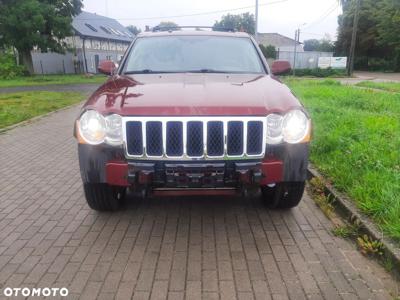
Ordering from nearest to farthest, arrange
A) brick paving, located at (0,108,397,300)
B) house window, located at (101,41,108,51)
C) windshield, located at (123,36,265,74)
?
brick paving, located at (0,108,397,300) < windshield, located at (123,36,265,74) < house window, located at (101,41,108,51)

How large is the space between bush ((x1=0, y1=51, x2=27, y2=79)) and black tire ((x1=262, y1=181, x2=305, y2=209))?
31696 mm

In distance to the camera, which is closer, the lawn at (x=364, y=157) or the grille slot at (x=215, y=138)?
the grille slot at (x=215, y=138)

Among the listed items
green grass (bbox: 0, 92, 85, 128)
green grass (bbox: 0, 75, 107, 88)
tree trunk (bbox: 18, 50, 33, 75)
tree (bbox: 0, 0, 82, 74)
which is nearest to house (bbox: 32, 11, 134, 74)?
tree (bbox: 0, 0, 82, 74)

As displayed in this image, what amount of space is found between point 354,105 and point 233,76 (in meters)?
6.69

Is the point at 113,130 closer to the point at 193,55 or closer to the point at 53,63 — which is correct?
the point at 193,55

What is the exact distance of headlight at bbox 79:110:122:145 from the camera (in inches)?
127

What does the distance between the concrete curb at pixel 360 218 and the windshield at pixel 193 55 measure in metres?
1.58

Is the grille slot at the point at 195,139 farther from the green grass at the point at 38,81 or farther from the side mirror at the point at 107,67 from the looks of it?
the green grass at the point at 38,81

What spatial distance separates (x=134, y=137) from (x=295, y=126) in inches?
52.4

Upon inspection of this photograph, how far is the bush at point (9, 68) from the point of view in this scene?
3130 cm

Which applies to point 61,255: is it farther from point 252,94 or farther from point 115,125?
point 252,94

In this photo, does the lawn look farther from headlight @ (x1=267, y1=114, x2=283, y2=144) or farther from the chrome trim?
the chrome trim

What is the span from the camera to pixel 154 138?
316 centimetres

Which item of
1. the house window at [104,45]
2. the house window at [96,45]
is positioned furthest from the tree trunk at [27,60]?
the house window at [104,45]
